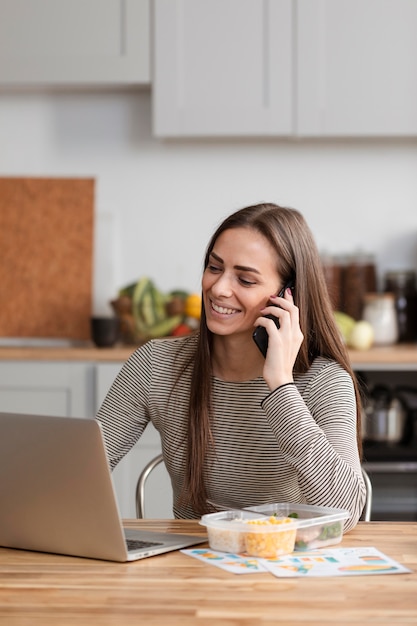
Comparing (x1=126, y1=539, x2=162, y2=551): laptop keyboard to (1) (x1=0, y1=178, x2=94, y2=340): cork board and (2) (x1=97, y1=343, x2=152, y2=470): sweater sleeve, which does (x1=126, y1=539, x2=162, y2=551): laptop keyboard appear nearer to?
(2) (x1=97, y1=343, x2=152, y2=470): sweater sleeve

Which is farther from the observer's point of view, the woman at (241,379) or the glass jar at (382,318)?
the glass jar at (382,318)

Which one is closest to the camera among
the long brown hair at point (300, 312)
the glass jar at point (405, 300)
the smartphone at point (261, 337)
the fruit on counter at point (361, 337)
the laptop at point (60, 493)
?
the laptop at point (60, 493)

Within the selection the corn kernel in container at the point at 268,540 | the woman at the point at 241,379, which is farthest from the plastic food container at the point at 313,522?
the woman at the point at 241,379

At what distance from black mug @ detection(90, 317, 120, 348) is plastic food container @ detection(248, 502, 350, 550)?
2.04 m

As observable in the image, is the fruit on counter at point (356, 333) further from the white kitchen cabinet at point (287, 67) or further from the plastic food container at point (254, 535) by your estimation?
the plastic food container at point (254, 535)

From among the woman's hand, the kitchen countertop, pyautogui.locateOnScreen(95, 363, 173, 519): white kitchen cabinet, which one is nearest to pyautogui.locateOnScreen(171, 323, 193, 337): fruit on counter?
the kitchen countertop

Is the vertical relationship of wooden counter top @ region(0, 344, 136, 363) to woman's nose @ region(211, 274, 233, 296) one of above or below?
below

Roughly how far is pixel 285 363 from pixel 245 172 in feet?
7.26

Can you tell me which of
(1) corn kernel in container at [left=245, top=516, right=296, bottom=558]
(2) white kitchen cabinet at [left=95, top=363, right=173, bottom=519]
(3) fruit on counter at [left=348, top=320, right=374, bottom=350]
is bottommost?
(2) white kitchen cabinet at [left=95, top=363, right=173, bottom=519]

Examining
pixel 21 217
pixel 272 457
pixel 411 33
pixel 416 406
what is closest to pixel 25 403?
pixel 21 217

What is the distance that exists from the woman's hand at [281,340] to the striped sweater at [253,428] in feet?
0.13

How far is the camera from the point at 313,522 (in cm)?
141

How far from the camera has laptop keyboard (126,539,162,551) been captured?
4.63 ft

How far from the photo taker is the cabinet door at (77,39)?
353cm
